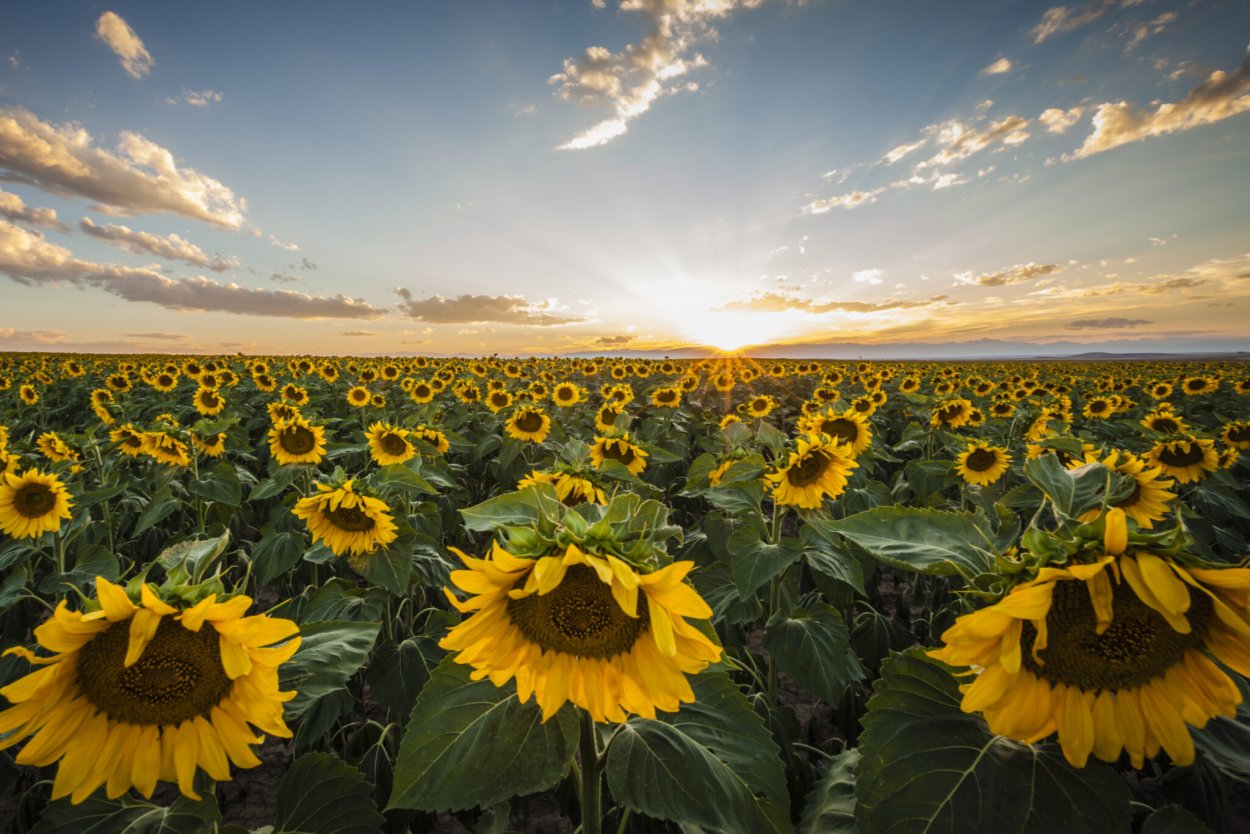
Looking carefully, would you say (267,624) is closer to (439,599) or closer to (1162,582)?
(1162,582)

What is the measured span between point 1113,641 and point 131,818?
265 cm

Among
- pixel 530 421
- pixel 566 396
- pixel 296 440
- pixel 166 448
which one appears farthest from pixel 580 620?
pixel 566 396

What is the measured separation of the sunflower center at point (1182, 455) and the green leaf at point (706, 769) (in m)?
7.36

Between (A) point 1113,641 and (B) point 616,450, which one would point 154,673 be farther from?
(B) point 616,450

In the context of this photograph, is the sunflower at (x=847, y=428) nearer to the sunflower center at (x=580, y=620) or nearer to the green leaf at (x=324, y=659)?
the sunflower center at (x=580, y=620)

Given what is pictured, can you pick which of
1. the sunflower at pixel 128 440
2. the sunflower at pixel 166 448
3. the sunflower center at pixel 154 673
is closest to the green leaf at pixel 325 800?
the sunflower center at pixel 154 673

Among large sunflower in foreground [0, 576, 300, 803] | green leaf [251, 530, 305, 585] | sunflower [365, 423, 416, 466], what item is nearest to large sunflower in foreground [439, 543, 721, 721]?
large sunflower in foreground [0, 576, 300, 803]

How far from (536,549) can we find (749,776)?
86 cm

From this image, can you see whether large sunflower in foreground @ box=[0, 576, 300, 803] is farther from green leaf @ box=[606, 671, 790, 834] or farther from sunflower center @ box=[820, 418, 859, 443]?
sunflower center @ box=[820, 418, 859, 443]

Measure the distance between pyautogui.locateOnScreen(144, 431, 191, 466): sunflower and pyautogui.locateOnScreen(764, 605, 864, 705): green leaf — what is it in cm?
661

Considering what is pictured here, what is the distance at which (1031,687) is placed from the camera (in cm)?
126

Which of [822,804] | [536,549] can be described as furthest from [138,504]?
[822,804]

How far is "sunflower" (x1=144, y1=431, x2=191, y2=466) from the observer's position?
6.11 metres

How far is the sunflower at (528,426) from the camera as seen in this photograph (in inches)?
312
